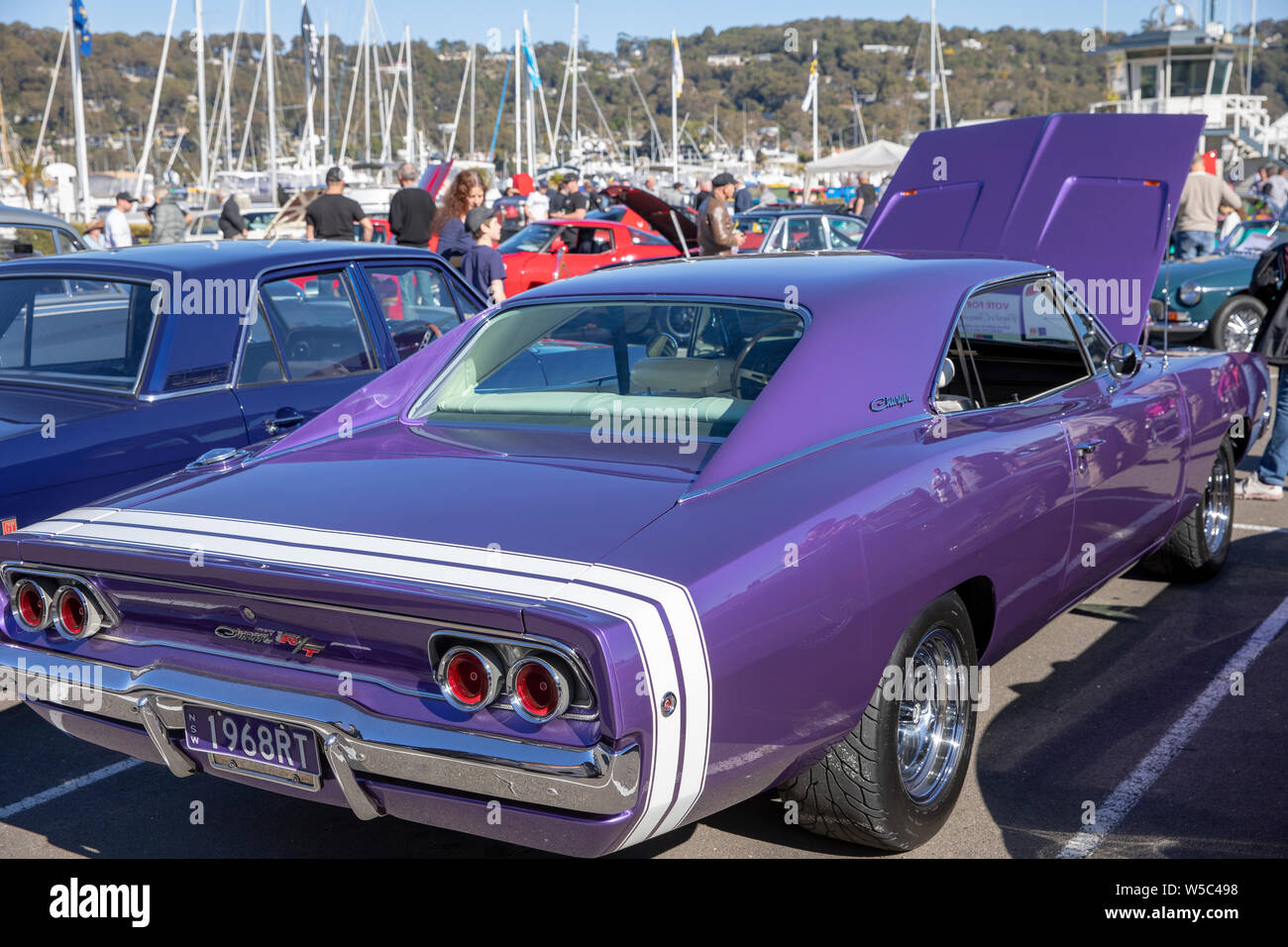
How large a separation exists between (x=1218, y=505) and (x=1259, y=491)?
1.73 metres

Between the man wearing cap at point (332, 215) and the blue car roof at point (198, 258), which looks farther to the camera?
the man wearing cap at point (332, 215)

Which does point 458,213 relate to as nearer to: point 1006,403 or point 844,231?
point 1006,403

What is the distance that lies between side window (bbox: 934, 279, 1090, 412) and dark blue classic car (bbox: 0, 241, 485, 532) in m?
2.56

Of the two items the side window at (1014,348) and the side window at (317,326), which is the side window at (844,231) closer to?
the side window at (317,326)

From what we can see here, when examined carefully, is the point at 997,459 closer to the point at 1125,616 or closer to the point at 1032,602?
the point at 1032,602

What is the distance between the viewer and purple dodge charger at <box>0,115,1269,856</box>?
245 centimetres

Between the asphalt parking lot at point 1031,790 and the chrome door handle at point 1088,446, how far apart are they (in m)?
0.92

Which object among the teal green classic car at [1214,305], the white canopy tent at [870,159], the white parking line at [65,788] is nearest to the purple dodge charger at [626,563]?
the white parking line at [65,788]

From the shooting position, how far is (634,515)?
278 centimetres

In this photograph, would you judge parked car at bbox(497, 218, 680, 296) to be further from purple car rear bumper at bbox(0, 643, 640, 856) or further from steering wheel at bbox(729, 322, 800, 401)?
purple car rear bumper at bbox(0, 643, 640, 856)

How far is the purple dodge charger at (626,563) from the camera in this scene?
2.45 metres

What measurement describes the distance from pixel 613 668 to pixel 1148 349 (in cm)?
386

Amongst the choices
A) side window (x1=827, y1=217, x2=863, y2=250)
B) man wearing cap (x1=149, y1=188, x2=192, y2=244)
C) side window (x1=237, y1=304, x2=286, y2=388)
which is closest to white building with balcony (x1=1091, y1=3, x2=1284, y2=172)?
side window (x1=827, y1=217, x2=863, y2=250)

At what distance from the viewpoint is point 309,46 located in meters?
45.9
